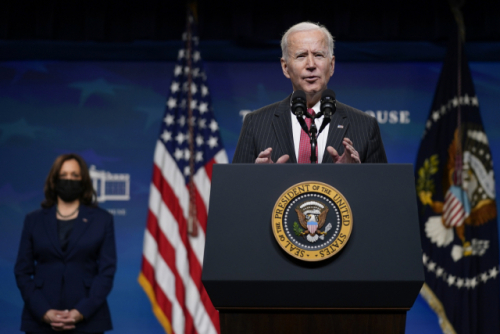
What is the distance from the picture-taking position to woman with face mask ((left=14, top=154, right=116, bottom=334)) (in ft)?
10.4

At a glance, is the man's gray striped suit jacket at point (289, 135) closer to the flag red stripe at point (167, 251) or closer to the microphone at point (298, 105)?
the microphone at point (298, 105)

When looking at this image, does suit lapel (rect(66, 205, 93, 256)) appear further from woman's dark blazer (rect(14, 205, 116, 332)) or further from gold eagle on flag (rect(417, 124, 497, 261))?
gold eagle on flag (rect(417, 124, 497, 261))

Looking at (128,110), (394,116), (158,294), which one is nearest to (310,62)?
(158,294)

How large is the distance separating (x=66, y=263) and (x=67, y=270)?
43mm

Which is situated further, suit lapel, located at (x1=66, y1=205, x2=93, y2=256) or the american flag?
the american flag

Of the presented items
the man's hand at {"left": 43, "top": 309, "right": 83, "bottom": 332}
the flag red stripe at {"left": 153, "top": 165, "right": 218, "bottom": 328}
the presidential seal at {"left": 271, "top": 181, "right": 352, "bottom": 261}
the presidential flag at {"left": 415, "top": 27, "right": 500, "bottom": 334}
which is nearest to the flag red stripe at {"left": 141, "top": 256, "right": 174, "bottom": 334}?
the flag red stripe at {"left": 153, "top": 165, "right": 218, "bottom": 328}

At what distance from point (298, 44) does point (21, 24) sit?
345 cm

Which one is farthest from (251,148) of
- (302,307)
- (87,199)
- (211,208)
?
(87,199)

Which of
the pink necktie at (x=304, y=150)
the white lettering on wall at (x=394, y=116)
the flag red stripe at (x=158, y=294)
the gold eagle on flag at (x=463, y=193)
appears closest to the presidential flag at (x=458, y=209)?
the gold eagle on flag at (x=463, y=193)

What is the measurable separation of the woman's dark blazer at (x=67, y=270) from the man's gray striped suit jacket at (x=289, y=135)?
1804mm

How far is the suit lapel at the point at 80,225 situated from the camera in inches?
128

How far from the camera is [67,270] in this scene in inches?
127

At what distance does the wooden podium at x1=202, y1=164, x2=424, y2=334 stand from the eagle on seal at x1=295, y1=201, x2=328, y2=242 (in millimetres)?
62

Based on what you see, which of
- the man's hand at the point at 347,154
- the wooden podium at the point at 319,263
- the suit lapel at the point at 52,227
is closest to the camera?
the wooden podium at the point at 319,263
